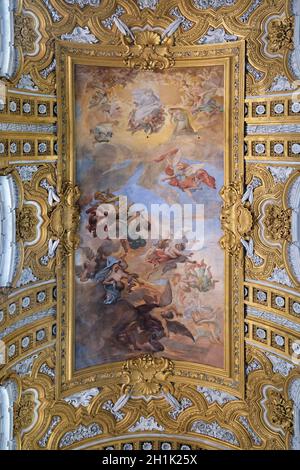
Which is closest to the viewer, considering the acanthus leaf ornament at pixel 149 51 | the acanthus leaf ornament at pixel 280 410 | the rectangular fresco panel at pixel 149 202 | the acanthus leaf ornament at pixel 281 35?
the acanthus leaf ornament at pixel 281 35

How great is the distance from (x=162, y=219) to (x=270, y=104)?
381cm

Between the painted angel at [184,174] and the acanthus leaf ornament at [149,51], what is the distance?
2123 millimetres

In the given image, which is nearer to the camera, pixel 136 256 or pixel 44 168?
pixel 44 168

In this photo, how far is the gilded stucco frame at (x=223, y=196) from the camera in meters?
11.9

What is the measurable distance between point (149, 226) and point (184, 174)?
1.59 meters

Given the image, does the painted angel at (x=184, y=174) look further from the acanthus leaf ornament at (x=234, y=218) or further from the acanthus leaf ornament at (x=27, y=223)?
the acanthus leaf ornament at (x=27, y=223)

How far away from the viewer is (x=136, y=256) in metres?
13.0

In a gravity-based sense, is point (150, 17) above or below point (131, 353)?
above

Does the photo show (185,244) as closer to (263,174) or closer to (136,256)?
(136,256)

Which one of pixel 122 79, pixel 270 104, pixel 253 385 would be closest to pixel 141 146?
pixel 122 79

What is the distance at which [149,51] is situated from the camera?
12.1 metres

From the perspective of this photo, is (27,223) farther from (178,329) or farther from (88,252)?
(178,329)

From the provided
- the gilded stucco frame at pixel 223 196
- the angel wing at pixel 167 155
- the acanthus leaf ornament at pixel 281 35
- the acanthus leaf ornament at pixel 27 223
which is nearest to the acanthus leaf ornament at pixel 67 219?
the gilded stucco frame at pixel 223 196
